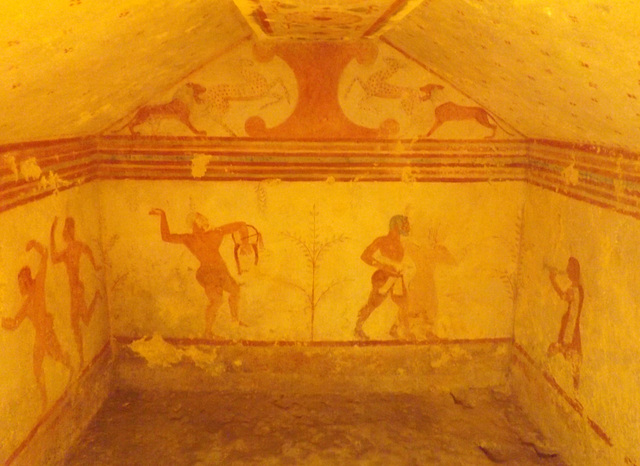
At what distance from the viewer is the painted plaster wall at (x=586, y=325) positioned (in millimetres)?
2537

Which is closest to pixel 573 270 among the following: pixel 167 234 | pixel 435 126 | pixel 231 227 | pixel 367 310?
pixel 435 126

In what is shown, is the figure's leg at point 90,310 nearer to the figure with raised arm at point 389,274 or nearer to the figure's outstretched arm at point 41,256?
the figure's outstretched arm at point 41,256

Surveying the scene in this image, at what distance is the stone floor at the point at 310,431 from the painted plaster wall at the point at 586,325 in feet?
0.99

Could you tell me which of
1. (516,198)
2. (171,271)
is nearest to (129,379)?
(171,271)

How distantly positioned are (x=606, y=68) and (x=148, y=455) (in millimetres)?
2826

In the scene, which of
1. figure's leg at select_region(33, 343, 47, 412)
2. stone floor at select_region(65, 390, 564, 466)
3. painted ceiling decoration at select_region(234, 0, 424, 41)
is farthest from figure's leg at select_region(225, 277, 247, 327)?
painted ceiling decoration at select_region(234, 0, 424, 41)

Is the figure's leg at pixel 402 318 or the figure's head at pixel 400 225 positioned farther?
the figure's leg at pixel 402 318

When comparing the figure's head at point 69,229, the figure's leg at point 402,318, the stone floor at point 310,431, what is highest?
the figure's head at point 69,229

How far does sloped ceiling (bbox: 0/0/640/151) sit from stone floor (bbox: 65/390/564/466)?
1705 millimetres

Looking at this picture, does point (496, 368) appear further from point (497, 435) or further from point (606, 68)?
point (606, 68)

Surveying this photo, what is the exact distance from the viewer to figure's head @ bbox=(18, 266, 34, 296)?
8.56ft

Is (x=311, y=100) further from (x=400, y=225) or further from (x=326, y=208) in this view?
(x=400, y=225)

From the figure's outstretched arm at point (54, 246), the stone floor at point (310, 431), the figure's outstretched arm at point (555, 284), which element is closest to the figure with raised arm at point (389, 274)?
the stone floor at point (310, 431)

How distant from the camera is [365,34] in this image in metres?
3.26
